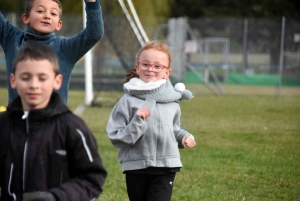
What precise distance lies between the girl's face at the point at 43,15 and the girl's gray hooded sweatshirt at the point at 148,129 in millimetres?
799

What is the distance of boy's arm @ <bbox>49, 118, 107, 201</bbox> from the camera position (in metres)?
3.21

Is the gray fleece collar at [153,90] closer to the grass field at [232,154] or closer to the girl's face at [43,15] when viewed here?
the girl's face at [43,15]

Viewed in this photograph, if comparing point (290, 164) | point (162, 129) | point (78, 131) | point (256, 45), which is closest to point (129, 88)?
point (162, 129)

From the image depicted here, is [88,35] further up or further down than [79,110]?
further up

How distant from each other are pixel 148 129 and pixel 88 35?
853mm

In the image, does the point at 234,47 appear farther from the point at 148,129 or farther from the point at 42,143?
the point at 42,143

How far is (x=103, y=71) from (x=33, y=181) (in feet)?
60.5

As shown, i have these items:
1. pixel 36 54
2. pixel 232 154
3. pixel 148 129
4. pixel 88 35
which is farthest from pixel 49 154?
pixel 232 154

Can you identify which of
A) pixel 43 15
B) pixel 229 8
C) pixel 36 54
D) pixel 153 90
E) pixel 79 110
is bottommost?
pixel 79 110

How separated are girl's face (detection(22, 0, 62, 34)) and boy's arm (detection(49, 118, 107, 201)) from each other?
1566mm

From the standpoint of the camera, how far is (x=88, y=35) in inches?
182

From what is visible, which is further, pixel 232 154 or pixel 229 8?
pixel 229 8

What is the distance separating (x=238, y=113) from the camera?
1705cm

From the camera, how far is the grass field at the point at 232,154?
738 cm
